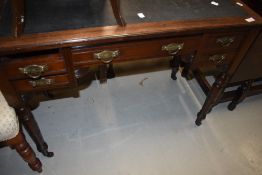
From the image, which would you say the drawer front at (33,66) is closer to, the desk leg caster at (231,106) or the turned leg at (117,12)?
the turned leg at (117,12)

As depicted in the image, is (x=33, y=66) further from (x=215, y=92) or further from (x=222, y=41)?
(x=215, y=92)

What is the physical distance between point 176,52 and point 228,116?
3.02ft

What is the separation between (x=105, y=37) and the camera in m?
0.84

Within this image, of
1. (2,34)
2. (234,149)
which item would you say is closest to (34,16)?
(2,34)

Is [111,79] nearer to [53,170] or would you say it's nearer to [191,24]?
[53,170]

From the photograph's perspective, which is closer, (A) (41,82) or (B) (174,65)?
(A) (41,82)

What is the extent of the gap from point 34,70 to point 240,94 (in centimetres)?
140

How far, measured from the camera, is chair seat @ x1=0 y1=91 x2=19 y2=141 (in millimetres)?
888

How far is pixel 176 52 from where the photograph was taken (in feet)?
3.36

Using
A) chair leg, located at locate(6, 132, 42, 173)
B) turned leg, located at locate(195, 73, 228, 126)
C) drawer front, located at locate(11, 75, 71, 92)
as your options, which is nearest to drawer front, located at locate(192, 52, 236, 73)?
turned leg, located at locate(195, 73, 228, 126)

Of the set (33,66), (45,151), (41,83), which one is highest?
(33,66)

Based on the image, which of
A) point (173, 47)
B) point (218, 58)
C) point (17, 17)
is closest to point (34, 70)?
point (17, 17)

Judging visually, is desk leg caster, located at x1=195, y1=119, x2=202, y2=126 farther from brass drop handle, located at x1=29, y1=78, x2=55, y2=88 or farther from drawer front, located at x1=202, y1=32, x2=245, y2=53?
brass drop handle, located at x1=29, y1=78, x2=55, y2=88

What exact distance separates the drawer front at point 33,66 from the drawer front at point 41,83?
3 cm
